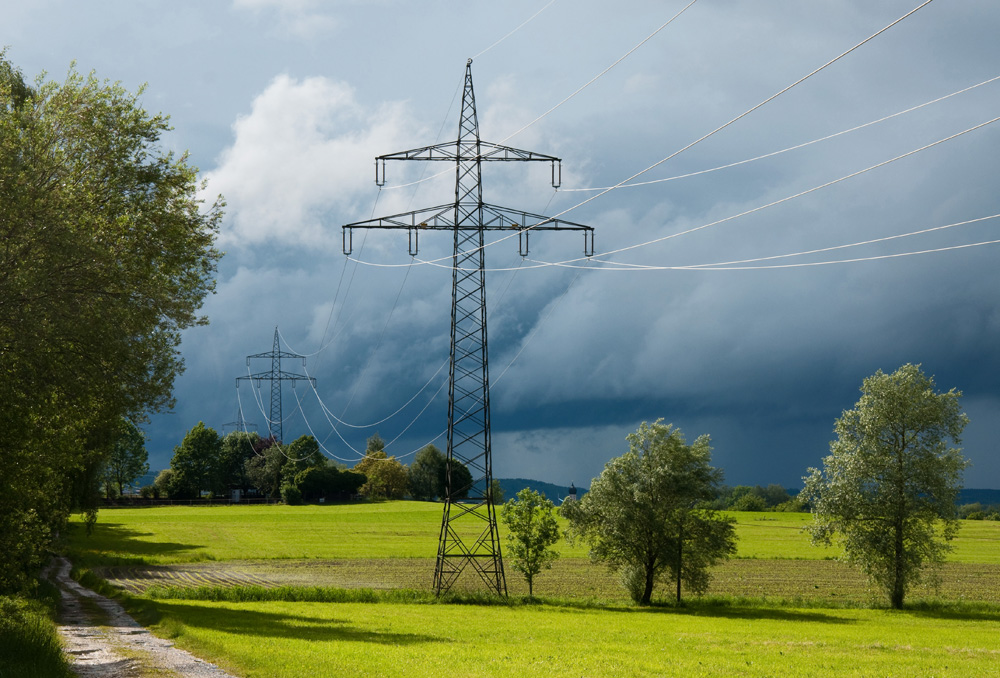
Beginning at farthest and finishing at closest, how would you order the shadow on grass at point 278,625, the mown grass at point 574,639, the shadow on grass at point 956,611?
the shadow on grass at point 956,611 → the shadow on grass at point 278,625 → the mown grass at point 574,639

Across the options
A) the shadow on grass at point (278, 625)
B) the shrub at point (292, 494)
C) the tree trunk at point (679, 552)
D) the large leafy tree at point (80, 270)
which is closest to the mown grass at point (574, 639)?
the shadow on grass at point (278, 625)

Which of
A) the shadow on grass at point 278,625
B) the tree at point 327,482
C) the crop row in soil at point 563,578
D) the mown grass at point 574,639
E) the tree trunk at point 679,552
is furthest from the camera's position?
the tree at point 327,482

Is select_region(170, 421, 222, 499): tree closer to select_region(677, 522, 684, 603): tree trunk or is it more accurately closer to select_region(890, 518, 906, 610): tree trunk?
select_region(677, 522, 684, 603): tree trunk

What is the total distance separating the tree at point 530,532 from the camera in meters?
61.7

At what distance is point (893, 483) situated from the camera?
55.1 metres

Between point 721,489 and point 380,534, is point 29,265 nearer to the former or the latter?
point 721,489

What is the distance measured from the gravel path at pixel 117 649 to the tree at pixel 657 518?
99.0 ft

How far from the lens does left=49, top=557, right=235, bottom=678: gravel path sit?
80.6 ft

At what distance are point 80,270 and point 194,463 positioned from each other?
605 ft

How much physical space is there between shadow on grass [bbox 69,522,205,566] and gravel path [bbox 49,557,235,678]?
3485 cm

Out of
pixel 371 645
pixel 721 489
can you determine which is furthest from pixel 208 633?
pixel 721 489

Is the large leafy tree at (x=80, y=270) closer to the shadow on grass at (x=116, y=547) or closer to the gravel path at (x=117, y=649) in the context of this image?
the gravel path at (x=117, y=649)

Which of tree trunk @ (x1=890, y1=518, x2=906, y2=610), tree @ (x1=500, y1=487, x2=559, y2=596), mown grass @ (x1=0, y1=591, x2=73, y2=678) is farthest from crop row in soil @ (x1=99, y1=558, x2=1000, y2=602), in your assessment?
mown grass @ (x1=0, y1=591, x2=73, y2=678)

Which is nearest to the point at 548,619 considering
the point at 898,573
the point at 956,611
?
the point at 898,573
